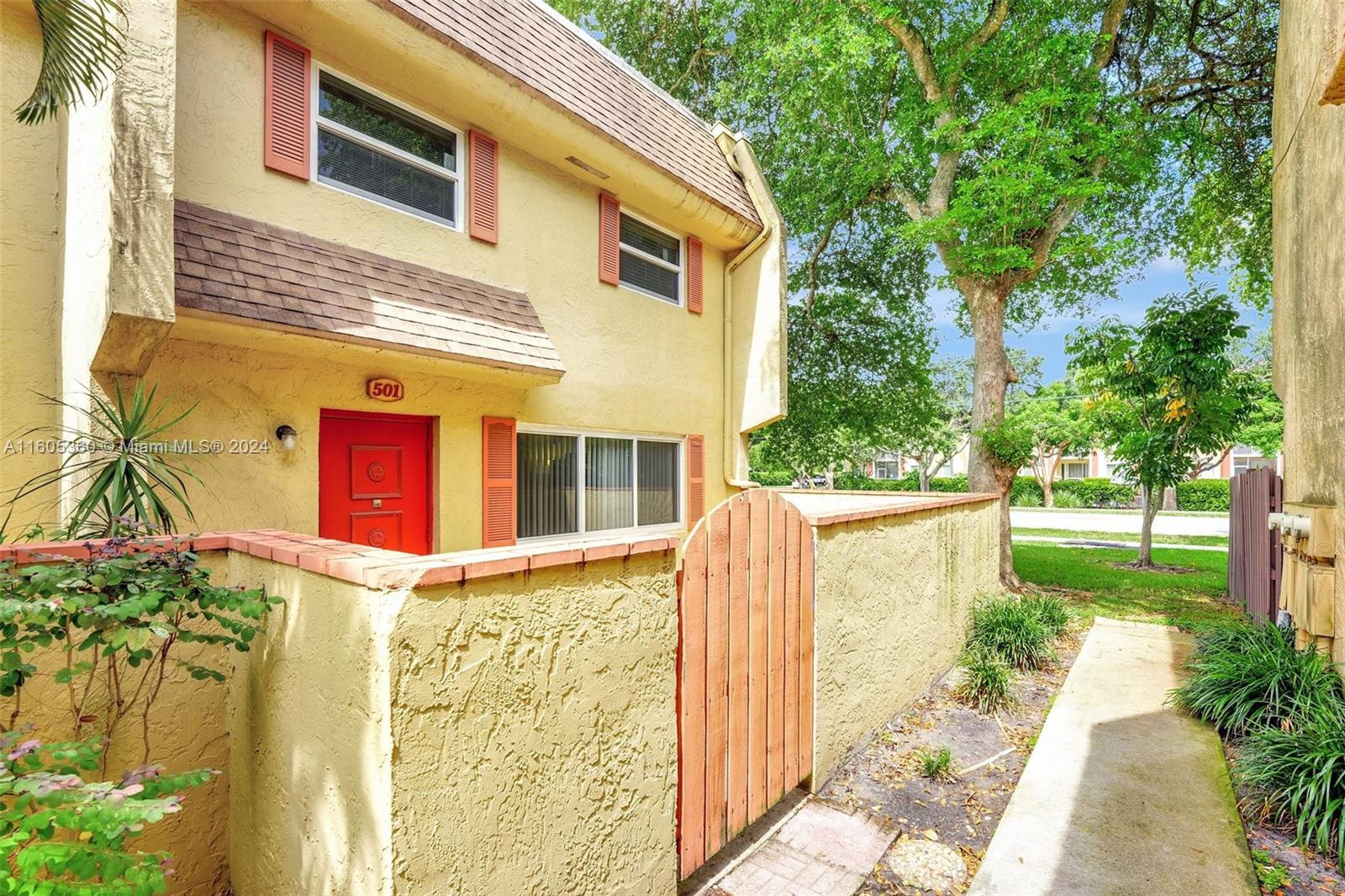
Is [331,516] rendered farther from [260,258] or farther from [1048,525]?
[1048,525]

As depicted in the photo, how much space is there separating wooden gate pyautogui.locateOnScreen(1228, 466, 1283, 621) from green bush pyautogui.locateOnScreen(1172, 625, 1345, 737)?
107cm

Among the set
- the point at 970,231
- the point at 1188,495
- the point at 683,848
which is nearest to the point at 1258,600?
the point at 970,231

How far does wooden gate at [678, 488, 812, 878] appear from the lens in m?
3.18

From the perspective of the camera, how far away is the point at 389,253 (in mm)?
5547

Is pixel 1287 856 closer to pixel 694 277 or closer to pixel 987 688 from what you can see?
pixel 987 688

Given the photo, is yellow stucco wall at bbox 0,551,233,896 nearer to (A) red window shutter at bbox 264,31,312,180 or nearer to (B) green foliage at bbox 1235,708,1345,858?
(A) red window shutter at bbox 264,31,312,180

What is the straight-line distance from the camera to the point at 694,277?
29.7ft

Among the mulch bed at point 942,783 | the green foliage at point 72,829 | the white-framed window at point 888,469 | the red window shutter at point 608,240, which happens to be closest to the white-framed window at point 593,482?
the red window shutter at point 608,240

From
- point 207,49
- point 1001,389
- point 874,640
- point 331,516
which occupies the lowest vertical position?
point 874,640

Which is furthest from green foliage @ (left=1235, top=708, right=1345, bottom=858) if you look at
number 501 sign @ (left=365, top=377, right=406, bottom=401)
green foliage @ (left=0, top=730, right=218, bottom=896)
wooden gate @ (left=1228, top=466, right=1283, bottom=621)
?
number 501 sign @ (left=365, top=377, right=406, bottom=401)

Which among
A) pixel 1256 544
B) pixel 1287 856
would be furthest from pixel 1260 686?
pixel 1256 544

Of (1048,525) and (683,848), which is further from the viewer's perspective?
(1048,525)

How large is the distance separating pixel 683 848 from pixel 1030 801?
2.56m

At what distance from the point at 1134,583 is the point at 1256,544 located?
4298 millimetres
